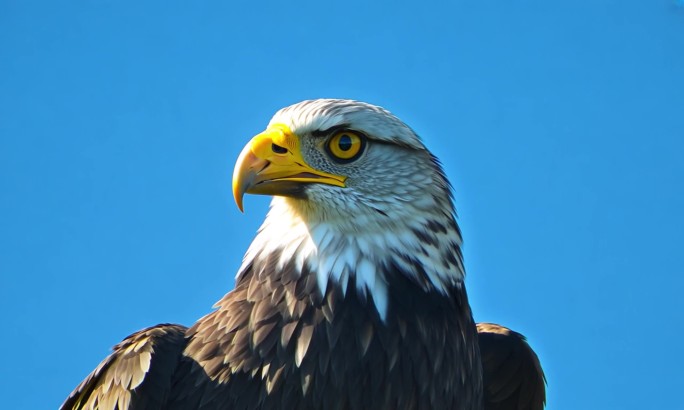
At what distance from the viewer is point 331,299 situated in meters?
4.27

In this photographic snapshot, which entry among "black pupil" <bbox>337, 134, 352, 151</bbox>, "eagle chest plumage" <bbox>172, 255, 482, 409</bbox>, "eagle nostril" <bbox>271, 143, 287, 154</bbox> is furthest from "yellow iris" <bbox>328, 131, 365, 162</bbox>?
"eagle chest plumage" <bbox>172, 255, 482, 409</bbox>

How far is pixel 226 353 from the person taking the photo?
427cm

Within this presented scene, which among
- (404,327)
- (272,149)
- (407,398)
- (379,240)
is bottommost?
(407,398)

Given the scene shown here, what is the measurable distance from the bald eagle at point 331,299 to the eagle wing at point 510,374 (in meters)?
0.86

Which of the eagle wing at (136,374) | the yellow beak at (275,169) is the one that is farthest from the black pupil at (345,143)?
the eagle wing at (136,374)

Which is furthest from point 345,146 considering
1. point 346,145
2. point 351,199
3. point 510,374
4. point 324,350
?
point 510,374

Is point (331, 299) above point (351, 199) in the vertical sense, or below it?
below

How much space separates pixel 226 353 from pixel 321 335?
0.39m

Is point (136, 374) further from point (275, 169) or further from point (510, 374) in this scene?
point (510, 374)

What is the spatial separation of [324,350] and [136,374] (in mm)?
766

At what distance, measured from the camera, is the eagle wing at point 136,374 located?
14.0 feet

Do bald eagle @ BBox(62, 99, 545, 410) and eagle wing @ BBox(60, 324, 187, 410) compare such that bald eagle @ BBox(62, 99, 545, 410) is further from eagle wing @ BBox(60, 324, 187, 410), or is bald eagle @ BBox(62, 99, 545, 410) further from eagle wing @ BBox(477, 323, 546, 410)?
eagle wing @ BBox(477, 323, 546, 410)

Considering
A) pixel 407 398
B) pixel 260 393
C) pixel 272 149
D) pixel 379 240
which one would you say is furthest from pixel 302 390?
pixel 272 149

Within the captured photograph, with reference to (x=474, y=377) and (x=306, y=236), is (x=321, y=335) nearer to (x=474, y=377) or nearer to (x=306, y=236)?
(x=306, y=236)
